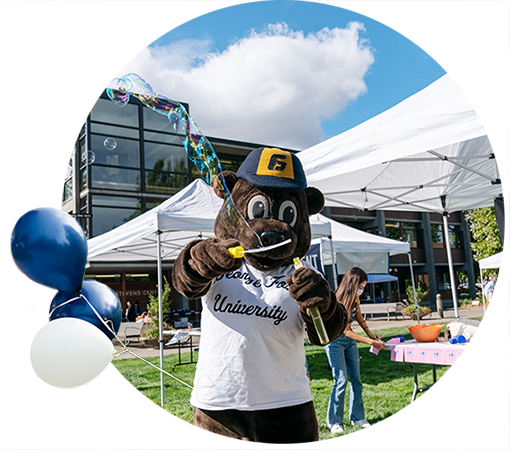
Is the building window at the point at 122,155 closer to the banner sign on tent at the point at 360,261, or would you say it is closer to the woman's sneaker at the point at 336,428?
the banner sign on tent at the point at 360,261

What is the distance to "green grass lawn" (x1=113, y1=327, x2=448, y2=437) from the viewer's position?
415cm

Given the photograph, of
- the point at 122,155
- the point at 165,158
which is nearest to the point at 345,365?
the point at 122,155

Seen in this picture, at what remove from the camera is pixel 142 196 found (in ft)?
47.6

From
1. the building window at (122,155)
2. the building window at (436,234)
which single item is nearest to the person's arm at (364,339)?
the building window at (122,155)

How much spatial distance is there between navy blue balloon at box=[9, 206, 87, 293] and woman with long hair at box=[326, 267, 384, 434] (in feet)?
7.42

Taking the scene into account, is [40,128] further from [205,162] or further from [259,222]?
[259,222]

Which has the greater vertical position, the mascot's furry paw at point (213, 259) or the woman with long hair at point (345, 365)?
the mascot's furry paw at point (213, 259)

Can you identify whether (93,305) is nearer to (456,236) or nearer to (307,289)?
(307,289)

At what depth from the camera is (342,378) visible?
11.6 feet

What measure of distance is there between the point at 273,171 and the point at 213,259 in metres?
0.55

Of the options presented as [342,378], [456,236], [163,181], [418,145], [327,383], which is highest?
[163,181]

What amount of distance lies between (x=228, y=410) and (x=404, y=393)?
344cm

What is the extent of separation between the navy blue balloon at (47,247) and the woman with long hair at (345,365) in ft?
7.42

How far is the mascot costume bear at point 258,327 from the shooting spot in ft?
5.56
